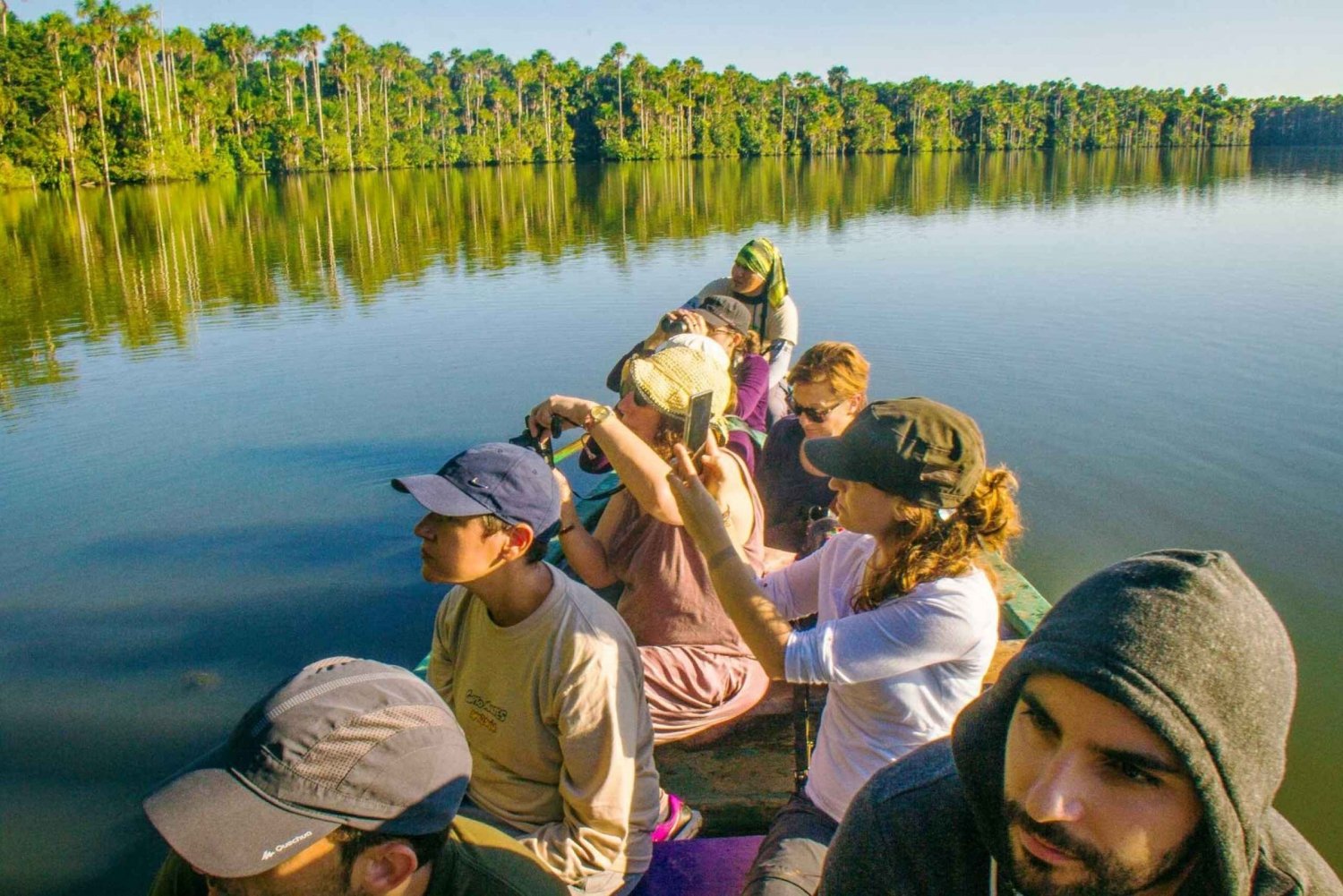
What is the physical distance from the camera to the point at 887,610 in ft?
8.03

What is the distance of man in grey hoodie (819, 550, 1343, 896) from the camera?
121 cm

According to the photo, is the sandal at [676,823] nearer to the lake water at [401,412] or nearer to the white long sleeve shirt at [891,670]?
the white long sleeve shirt at [891,670]

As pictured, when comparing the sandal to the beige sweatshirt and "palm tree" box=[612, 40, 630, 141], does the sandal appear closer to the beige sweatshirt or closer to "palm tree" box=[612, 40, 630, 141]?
the beige sweatshirt

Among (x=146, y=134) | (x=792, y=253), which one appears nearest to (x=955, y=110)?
(x=146, y=134)

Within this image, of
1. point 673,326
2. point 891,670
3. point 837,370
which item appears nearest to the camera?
point 891,670

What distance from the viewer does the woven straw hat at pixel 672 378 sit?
11.7ft

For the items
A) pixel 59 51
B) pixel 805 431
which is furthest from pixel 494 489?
pixel 59 51

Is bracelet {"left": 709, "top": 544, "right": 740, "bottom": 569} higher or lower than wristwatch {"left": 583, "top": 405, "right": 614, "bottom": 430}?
lower

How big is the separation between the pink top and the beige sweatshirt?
72 cm

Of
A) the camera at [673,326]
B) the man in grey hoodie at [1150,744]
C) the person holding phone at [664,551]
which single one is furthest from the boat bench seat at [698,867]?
the camera at [673,326]

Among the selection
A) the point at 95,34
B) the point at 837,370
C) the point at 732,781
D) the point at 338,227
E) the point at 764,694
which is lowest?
the point at 732,781

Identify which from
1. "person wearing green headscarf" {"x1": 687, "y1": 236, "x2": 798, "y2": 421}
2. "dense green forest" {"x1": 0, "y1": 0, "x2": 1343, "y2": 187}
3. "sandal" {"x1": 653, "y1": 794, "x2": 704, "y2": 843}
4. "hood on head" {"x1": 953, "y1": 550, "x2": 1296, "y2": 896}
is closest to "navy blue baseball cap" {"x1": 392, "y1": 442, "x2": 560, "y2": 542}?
"sandal" {"x1": 653, "y1": 794, "x2": 704, "y2": 843}

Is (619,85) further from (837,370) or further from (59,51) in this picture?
(837,370)

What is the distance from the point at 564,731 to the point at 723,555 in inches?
24.0
